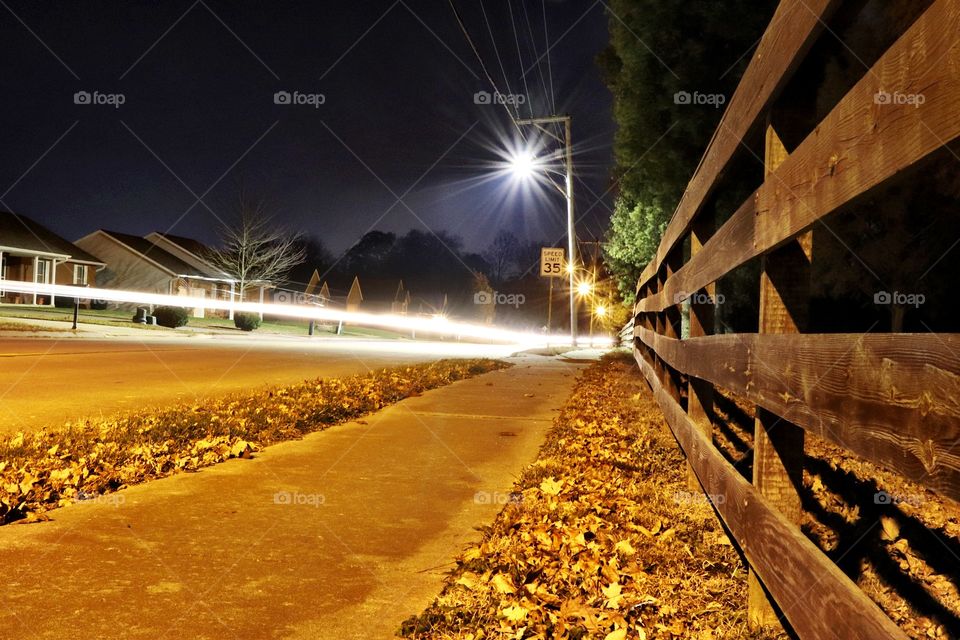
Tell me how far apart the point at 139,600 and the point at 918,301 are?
10.8 meters

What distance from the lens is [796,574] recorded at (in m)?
1.69

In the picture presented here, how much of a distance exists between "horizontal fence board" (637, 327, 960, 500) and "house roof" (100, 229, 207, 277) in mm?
54249

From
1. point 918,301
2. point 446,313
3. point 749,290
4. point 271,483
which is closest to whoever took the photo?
point 271,483

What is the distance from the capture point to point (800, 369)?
68.7 inches

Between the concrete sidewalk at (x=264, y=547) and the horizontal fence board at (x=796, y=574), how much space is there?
114 cm

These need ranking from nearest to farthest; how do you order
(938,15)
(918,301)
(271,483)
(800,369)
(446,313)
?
(938,15) → (800,369) → (271,483) → (918,301) → (446,313)

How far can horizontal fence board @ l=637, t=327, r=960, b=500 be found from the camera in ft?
3.69

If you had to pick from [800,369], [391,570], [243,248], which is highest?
[243,248]

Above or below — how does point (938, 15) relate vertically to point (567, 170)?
below

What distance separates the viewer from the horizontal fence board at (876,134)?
45.8 inches

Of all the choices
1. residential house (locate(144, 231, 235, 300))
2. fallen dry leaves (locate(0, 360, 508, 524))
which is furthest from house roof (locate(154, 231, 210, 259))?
fallen dry leaves (locate(0, 360, 508, 524))

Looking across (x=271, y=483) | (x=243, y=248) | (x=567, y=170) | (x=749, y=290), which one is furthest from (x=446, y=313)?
(x=271, y=483)

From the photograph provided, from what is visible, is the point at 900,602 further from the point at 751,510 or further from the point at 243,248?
the point at 243,248

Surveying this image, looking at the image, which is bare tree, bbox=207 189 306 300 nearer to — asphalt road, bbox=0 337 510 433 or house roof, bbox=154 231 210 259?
house roof, bbox=154 231 210 259
